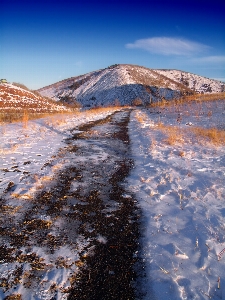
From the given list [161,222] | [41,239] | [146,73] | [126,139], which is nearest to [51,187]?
[41,239]

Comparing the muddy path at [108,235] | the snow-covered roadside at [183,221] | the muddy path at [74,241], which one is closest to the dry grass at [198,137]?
the snow-covered roadside at [183,221]

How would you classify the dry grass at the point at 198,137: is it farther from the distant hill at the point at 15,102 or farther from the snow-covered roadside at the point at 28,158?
the distant hill at the point at 15,102

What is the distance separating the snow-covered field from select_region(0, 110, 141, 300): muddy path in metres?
0.02

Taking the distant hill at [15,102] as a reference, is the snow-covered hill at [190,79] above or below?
above

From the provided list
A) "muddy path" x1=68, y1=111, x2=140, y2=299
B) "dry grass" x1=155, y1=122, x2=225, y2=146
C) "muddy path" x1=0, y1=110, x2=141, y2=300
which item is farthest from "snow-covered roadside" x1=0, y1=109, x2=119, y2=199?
"dry grass" x1=155, y1=122, x2=225, y2=146

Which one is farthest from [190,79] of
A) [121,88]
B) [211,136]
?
[211,136]

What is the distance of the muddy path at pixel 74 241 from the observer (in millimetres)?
2544

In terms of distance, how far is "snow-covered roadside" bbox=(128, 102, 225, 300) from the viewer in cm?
262

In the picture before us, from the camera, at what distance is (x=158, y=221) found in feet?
12.7

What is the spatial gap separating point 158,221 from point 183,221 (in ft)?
1.48

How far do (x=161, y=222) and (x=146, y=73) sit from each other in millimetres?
85811

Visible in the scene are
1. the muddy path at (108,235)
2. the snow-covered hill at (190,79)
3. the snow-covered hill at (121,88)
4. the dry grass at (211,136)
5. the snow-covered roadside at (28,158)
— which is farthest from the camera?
the snow-covered hill at (190,79)

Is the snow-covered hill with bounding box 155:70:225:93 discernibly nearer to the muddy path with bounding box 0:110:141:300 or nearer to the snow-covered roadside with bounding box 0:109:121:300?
the snow-covered roadside with bounding box 0:109:121:300

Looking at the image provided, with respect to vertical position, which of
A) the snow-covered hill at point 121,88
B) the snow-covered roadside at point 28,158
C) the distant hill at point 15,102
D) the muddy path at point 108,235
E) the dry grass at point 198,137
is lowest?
the muddy path at point 108,235
